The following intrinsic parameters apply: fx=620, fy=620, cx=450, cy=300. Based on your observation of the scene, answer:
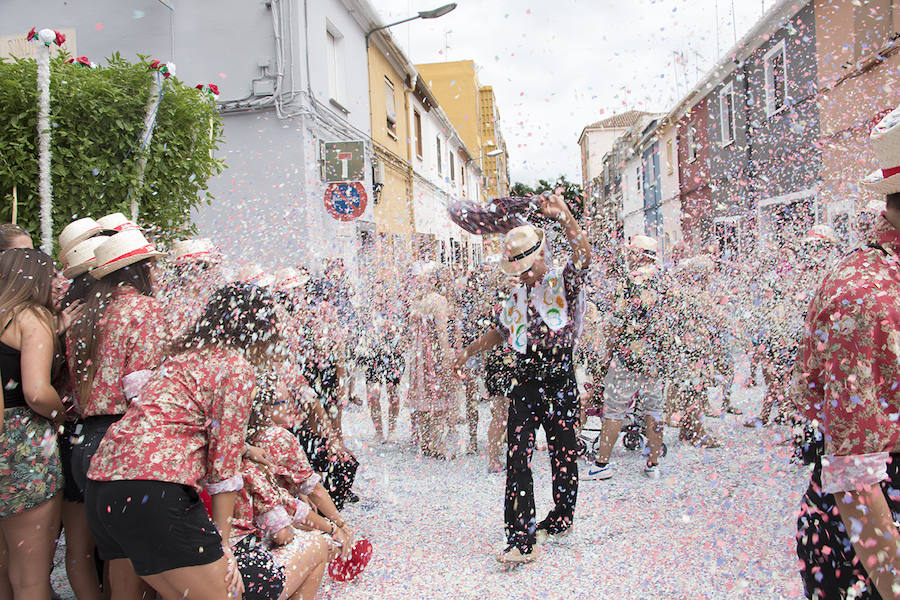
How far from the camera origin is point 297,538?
2592 mm

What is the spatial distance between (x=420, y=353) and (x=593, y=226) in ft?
8.81

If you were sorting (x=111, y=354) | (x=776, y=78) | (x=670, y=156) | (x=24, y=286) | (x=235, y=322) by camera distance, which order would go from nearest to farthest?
(x=235, y=322) → (x=111, y=354) → (x=24, y=286) → (x=776, y=78) → (x=670, y=156)

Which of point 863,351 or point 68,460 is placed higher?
point 863,351

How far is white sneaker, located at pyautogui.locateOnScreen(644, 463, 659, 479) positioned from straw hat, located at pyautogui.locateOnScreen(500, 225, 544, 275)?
6.97ft

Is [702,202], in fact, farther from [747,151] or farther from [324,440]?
[324,440]

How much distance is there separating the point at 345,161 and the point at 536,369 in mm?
6024

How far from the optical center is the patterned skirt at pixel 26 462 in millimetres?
2383

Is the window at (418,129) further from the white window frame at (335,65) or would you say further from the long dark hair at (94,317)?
the long dark hair at (94,317)

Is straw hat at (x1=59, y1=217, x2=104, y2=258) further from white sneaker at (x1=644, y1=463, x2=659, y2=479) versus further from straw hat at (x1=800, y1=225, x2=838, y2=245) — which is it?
straw hat at (x1=800, y1=225, x2=838, y2=245)

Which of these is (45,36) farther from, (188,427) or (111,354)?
(188,427)

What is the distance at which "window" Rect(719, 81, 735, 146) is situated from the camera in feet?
45.5

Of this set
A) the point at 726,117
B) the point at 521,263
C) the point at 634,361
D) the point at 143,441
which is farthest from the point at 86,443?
the point at 726,117

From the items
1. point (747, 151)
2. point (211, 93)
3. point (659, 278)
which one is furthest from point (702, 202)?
point (211, 93)

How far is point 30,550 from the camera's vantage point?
2447mm
